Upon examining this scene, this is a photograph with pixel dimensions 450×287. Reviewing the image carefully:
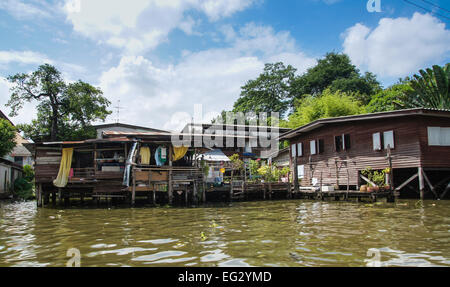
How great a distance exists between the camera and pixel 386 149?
1950cm

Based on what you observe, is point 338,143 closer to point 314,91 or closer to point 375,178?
point 375,178

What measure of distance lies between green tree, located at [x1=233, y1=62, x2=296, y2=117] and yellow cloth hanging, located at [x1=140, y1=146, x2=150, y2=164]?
27.6 meters

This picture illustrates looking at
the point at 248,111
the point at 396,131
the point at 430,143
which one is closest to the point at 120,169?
the point at 396,131

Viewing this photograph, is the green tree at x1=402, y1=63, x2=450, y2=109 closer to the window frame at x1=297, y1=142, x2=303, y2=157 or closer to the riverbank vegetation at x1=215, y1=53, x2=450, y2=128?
the riverbank vegetation at x1=215, y1=53, x2=450, y2=128

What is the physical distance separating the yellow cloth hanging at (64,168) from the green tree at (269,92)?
2941cm

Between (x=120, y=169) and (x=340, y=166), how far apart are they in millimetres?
14069

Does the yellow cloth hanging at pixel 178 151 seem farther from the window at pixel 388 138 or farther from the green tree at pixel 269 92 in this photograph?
the green tree at pixel 269 92

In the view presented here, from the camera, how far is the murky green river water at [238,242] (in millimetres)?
6199

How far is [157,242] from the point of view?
7.98 metres

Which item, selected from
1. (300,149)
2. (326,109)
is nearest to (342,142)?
(300,149)

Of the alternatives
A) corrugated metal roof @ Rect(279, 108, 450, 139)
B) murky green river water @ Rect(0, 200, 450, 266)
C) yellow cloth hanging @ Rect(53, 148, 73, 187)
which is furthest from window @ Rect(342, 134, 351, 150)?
yellow cloth hanging @ Rect(53, 148, 73, 187)
